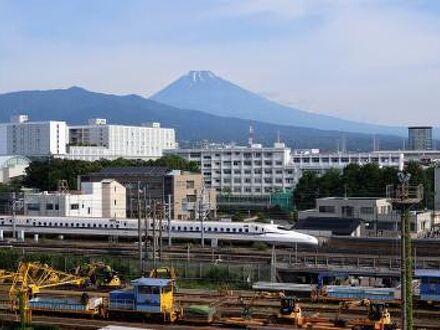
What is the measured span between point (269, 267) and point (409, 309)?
40.8 ft

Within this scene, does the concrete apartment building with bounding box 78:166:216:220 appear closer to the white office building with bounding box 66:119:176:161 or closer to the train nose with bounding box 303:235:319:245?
the train nose with bounding box 303:235:319:245

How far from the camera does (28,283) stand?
22.1m

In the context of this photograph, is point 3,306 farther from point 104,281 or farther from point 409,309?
point 409,309

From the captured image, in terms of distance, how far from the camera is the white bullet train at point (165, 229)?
3453 centimetres

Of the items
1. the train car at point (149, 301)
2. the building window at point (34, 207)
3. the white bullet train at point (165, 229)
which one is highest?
the building window at point (34, 207)

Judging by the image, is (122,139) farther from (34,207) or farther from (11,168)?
(34,207)

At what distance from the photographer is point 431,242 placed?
33406mm

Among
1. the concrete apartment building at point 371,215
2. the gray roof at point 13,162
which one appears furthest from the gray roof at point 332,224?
the gray roof at point 13,162

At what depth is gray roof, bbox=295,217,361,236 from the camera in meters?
38.1

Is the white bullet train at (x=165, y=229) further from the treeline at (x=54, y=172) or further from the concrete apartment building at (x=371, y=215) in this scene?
the treeline at (x=54, y=172)

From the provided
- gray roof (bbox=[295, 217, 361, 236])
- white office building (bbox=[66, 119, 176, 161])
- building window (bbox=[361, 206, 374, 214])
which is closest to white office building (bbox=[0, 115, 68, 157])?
white office building (bbox=[66, 119, 176, 161])

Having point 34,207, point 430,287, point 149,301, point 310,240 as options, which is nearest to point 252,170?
point 34,207

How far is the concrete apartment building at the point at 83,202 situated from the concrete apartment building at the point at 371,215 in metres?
11.9

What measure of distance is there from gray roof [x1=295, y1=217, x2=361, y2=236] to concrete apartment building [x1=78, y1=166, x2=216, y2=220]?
1012 centimetres
